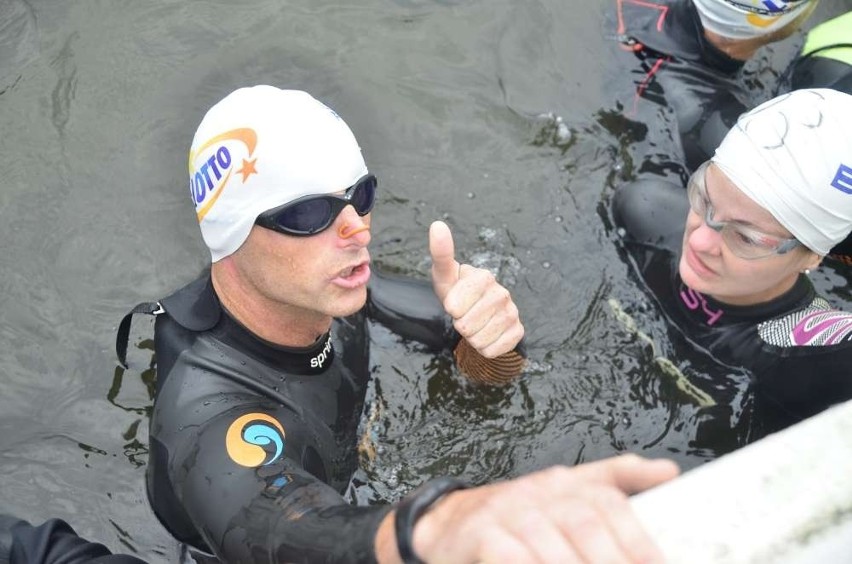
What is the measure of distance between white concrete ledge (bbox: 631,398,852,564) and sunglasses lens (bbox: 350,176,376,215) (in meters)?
2.15

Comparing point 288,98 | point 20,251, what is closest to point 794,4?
point 288,98

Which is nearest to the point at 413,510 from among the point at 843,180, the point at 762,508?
the point at 762,508

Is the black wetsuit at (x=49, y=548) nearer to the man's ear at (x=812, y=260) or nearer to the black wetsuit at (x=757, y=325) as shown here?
the black wetsuit at (x=757, y=325)

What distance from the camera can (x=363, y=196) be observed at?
3234 mm

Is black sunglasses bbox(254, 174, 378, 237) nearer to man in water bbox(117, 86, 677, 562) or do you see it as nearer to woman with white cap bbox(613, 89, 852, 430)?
man in water bbox(117, 86, 677, 562)

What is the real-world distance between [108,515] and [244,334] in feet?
5.19

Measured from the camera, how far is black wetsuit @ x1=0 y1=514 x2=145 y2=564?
3037 millimetres

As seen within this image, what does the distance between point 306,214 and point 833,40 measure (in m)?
4.02

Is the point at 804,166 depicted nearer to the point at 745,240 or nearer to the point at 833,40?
the point at 745,240

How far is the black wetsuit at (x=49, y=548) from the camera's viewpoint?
→ 3037 mm

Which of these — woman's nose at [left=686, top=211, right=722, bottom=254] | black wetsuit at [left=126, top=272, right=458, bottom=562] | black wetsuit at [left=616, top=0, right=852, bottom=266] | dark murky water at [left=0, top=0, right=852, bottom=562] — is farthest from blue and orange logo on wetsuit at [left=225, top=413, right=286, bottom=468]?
black wetsuit at [left=616, top=0, right=852, bottom=266]

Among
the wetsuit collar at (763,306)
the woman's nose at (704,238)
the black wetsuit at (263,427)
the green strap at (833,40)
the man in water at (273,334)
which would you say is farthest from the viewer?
the green strap at (833,40)

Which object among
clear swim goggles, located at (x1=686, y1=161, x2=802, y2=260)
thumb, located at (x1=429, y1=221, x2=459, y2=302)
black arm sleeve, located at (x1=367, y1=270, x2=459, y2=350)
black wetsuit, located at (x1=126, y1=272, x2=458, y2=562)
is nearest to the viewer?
black wetsuit, located at (x1=126, y1=272, x2=458, y2=562)

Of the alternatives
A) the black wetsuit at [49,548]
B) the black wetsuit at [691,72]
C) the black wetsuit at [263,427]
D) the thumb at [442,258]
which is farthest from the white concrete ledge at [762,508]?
the black wetsuit at [691,72]
